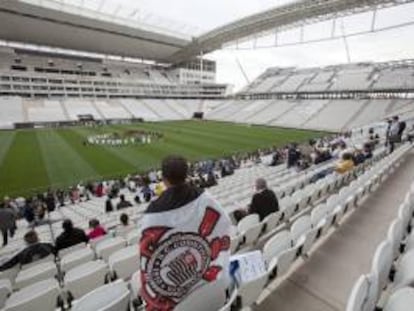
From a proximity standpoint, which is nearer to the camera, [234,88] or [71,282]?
[71,282]

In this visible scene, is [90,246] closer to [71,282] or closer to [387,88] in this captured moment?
[71,282]

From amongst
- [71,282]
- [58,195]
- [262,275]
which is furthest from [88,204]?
[262,275]

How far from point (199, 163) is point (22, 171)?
34.4ft

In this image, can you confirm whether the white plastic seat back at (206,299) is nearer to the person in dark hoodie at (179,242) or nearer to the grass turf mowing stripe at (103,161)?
the person in dark hoodie at (179,242)

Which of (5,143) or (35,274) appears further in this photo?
(5,143)

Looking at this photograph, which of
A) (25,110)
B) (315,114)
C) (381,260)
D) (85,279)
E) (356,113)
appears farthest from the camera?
(25,110)

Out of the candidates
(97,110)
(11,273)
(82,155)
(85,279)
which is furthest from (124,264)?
(97,110)

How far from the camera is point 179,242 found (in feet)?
6.21

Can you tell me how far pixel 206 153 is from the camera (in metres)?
24.3

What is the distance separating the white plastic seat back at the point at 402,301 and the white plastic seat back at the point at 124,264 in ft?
9.25

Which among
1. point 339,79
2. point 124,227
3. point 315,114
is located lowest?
point 315,114

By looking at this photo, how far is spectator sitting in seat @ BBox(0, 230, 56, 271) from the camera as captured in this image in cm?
449

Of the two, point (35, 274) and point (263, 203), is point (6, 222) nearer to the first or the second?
point (35, 274)

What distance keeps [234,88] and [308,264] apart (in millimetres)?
81064
